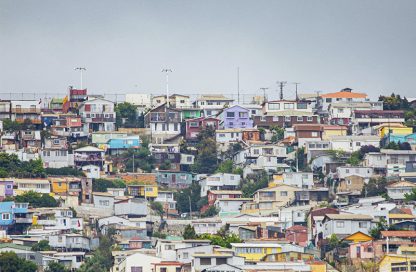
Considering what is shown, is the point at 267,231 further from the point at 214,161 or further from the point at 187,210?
the point at 214,161

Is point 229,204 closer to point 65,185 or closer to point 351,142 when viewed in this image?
point 65,185

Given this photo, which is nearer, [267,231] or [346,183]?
[267,231]

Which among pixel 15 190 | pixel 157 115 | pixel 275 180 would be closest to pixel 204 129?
pixel 157 115

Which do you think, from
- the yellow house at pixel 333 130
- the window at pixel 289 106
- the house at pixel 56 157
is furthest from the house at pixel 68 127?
the yellow house at pixel 333 130

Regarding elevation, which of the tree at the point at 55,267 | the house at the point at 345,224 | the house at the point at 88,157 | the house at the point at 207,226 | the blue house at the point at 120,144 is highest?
the blue house at the point at 120,144

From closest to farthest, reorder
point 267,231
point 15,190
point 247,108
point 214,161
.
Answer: point 267,231
point 15,190
point 214,161
point 247,108

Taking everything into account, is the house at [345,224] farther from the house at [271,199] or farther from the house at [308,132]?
the house at [308,132]

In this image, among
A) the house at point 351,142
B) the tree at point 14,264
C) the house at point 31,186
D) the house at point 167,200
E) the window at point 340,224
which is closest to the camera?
the tree at point 14,264
